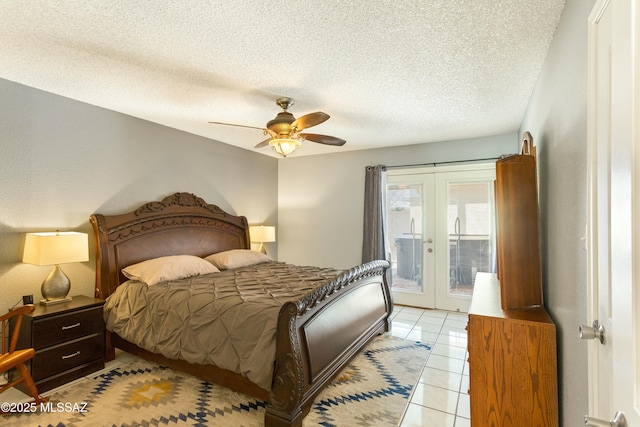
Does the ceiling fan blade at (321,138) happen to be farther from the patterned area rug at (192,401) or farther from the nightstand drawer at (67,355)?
the nightstand drawer at (67,355)

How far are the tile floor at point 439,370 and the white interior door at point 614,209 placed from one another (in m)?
1.37

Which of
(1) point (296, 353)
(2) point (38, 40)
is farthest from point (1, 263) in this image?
(1) point (296, 353)

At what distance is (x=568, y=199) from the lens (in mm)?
1505

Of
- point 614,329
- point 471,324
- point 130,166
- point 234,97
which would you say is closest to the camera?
point 614,329

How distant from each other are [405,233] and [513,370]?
3.34m

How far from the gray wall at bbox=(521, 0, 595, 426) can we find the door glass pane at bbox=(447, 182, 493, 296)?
2.43 m

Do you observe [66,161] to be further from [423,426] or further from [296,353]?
[423,426]

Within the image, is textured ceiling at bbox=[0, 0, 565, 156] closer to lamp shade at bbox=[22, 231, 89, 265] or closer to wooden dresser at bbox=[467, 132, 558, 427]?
wooden dresser at bbox=[467, 132, 558, 427]

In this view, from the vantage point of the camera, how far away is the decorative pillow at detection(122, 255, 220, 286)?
121 inches

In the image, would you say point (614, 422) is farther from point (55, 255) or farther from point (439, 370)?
point (55, 255)

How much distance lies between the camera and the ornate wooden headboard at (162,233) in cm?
317

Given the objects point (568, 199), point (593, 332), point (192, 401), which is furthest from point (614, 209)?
point (192, 401)

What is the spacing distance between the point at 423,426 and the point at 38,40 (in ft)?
11.9

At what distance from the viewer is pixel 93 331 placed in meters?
2.76
